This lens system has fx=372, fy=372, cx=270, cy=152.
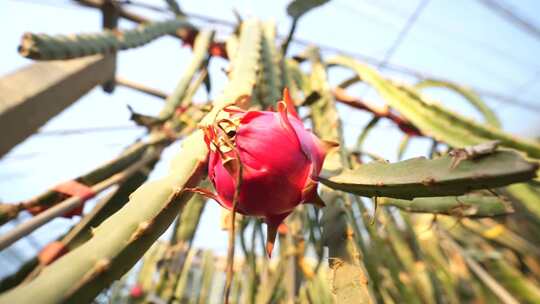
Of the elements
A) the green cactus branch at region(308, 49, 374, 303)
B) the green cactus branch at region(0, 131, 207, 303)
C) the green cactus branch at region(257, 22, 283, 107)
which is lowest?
the green cactus branch at region(308, 49, 374, 303)

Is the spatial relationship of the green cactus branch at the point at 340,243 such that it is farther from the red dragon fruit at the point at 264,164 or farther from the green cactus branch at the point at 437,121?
the green cactus branch at the point at 437,121

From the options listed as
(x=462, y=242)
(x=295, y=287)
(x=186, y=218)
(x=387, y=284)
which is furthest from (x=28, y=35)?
(x=462, y=242)

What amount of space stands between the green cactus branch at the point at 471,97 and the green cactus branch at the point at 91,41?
0.81 m

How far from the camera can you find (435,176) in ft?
0.84

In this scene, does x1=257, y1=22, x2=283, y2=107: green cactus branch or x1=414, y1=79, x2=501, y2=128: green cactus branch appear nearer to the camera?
x1=257, y1=22, x2=283, y2=107: green cactus branch

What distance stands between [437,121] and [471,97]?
52cm

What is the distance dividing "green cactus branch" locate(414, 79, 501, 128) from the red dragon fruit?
1.01 meters

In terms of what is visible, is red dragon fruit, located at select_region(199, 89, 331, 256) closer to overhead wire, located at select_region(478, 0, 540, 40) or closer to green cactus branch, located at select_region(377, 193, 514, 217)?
green cactus branch, located at select_region(377, 193, 514, 217)

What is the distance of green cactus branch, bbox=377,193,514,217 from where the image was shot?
1.45ft

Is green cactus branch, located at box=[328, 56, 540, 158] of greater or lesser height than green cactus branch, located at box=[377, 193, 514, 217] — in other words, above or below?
above

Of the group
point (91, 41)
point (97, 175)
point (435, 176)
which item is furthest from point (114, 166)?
point (435, 176)

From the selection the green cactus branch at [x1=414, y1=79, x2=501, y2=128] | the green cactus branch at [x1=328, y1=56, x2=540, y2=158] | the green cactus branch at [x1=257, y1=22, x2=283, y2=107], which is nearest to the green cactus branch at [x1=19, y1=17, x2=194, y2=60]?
the green cactus branch at [x1=257, y1=22, x2=283, y2=107]

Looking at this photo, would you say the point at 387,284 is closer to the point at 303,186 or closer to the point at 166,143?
the point at 166,143

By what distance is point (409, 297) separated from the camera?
0.81 m
